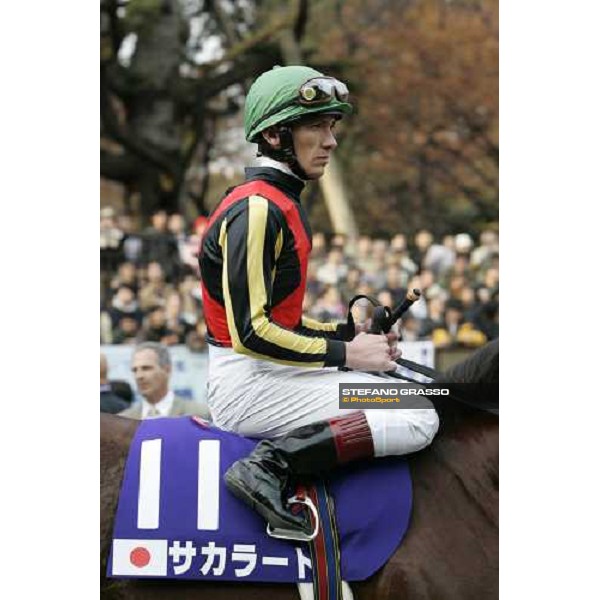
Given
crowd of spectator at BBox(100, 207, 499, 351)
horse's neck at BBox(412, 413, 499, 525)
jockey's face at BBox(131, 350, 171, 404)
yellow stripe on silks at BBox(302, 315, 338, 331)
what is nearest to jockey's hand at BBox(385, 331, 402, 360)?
yellow stripe on silks at BBox(302, 315, 338, 331)

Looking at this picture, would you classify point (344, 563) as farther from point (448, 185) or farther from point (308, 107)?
point (448, 185)

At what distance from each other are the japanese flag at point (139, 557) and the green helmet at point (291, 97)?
153 cm

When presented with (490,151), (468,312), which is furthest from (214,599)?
(490,151)

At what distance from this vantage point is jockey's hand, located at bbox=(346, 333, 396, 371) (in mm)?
3658

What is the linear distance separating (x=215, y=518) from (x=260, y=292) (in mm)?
813

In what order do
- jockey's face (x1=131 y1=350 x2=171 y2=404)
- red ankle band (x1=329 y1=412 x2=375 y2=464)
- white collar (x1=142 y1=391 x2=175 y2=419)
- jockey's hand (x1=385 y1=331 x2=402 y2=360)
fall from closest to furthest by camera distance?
1. red ankle band (x1=329 y1=412 x2=375 y2=464)
2. jockey's hand (x1=385 y1=331 x2=402 y2=360)
3. white collar (x1=142 y1=391 x2=175 y2=419)
4. jockey's face (x1=131 y1=350 x2=171 y2=404)

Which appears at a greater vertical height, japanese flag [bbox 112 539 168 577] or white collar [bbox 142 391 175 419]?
white collar [bbox 142 391 175 419]

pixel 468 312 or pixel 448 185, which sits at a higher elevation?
pixel 448 185

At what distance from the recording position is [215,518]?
3.53 metres

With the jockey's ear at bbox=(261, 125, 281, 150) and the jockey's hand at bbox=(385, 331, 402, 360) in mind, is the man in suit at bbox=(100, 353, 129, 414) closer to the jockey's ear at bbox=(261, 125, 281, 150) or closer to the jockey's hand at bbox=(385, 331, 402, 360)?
the jockey's hand at bbox=(385, 331, 402, 360)

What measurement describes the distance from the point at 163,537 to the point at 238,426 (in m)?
0.47

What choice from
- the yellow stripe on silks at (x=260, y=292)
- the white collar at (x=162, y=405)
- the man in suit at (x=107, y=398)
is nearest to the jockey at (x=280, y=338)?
the yellow stripe on silks at (x=260, y=292)

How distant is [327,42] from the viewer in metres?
5.52

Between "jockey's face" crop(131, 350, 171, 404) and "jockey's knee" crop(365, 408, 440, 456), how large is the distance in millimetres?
2340
